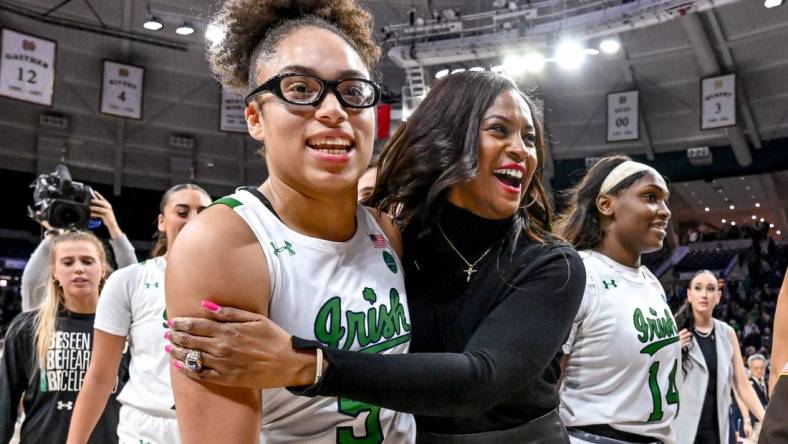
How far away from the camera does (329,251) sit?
67.9 inches

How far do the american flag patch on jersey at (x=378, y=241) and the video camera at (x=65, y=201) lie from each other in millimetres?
3206

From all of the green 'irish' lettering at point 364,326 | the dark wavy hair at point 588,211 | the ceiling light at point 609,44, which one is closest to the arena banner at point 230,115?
the ceiling light at point 609,44

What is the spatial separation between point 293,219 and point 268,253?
17 centimetres

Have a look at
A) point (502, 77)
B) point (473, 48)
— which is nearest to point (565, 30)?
point (473, 48)

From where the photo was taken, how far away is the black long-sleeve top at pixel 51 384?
12.9 feet

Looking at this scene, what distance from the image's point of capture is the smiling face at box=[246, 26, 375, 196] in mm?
1685

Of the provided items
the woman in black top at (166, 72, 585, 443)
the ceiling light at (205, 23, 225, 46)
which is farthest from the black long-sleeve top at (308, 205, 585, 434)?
the ceiling light at (205, 23, 225, 46)

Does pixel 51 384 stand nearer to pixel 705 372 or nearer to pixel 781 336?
pixel 781 336

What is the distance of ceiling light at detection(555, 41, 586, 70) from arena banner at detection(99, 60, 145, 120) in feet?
27.6

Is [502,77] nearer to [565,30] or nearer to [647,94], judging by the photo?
[565,30]

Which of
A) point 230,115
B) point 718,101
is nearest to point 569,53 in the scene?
point 718,101

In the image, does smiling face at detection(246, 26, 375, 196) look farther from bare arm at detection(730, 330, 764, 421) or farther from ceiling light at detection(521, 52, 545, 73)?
ceiling light at detection(521, 52, 545, 73)

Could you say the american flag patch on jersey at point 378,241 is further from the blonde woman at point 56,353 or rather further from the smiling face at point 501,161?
the blonde woman at point 56,353

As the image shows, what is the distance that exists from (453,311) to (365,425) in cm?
37
